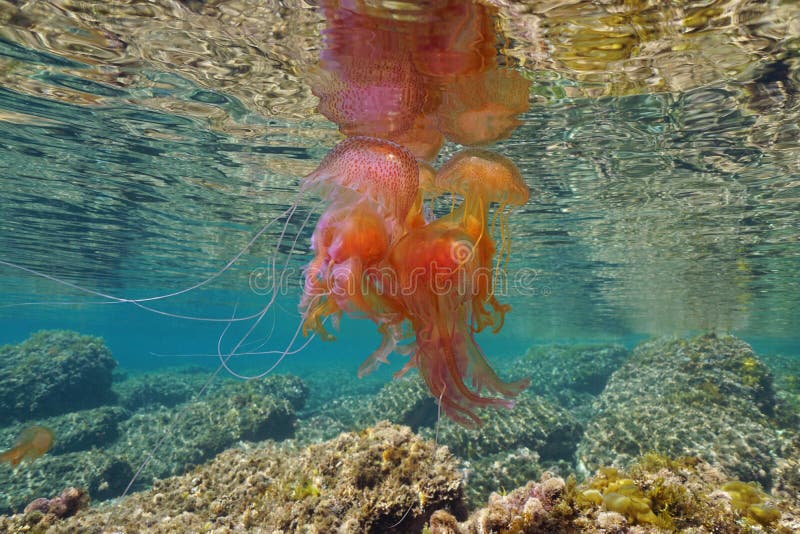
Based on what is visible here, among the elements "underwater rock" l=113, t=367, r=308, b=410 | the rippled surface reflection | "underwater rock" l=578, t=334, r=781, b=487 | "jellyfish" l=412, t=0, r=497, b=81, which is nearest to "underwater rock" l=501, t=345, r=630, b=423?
"underwater rock" l=578, t=334, r=781, b=487

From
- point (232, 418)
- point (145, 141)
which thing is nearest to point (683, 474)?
point (145, 141)

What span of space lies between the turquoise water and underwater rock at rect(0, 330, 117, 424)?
478cm

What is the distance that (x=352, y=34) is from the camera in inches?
191

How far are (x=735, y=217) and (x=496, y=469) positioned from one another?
10.6 metres

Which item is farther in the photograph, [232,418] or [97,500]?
[232,418]

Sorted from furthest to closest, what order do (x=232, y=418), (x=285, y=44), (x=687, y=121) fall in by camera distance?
(x=232, y=418), (x=687, y=121), (x=285, y=44)

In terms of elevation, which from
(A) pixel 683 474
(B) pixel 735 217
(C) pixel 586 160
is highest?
(C) pixel 586 160

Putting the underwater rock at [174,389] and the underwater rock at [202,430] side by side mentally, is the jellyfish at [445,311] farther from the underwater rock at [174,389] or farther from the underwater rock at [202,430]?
the underwater rock at [174,389]

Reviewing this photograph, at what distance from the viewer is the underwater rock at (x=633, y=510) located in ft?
9.64

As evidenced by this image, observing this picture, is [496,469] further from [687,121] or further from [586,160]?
[687,121]

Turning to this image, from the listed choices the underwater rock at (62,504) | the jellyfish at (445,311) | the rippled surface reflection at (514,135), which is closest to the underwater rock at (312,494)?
the underwater rock at (62,504)

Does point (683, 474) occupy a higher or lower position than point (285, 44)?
lower

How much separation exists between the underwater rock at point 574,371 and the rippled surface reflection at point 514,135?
17.7 ft

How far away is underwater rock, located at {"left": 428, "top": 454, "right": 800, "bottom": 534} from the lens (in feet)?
9.64
